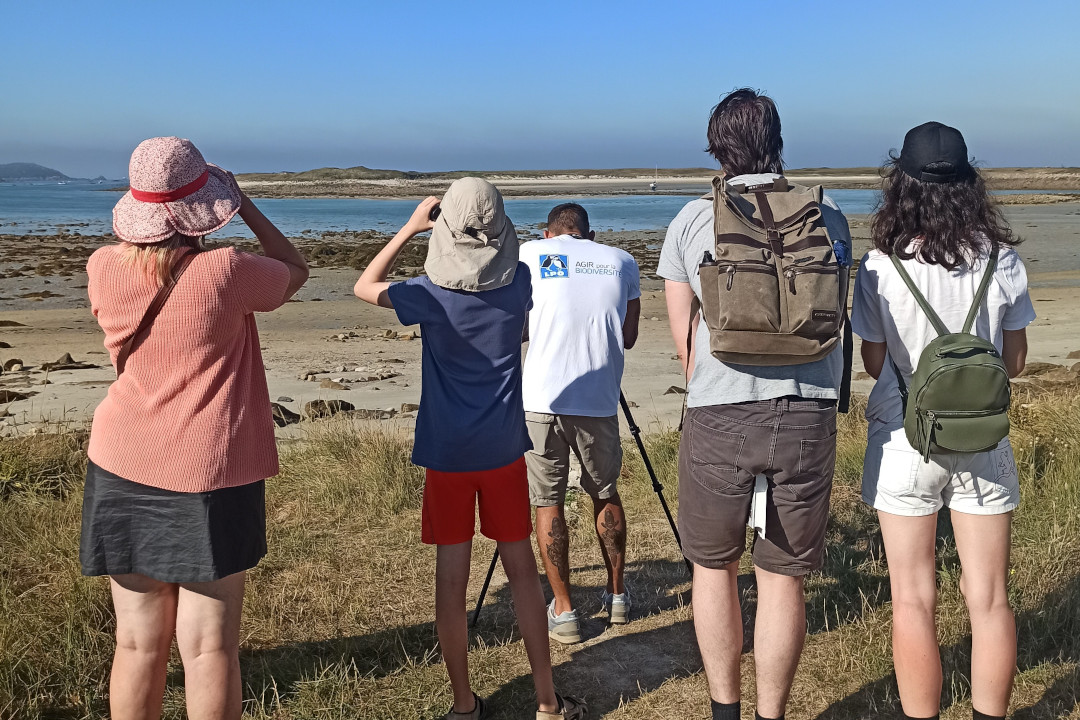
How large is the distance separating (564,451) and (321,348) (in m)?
9.67

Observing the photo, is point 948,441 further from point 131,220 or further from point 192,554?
point 131,220

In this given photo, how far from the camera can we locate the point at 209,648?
2.61 meters

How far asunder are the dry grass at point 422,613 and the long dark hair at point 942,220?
1.68 m

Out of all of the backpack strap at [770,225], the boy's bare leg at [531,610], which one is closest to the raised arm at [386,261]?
the boy's bare leg at [531,610]

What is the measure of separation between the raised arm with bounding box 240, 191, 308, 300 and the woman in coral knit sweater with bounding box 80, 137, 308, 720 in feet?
0.08

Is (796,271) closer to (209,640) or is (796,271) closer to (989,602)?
(989,602)

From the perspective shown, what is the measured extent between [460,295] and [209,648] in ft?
4.11

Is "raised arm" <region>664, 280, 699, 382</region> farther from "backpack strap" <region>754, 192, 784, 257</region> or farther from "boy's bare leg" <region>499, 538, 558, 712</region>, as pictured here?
"boy's bare leg" <region>499, 538, 558, 712</region>

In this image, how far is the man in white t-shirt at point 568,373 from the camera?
399 cm

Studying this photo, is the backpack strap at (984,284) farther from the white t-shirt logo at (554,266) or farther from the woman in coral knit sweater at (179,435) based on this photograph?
the woman in coral knit sweater at (179,435)

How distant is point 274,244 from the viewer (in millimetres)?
2768

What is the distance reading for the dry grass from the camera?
3449mm

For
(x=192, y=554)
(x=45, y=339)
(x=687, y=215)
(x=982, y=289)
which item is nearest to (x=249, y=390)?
(x=192, y=554)

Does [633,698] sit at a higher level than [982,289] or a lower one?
lower
